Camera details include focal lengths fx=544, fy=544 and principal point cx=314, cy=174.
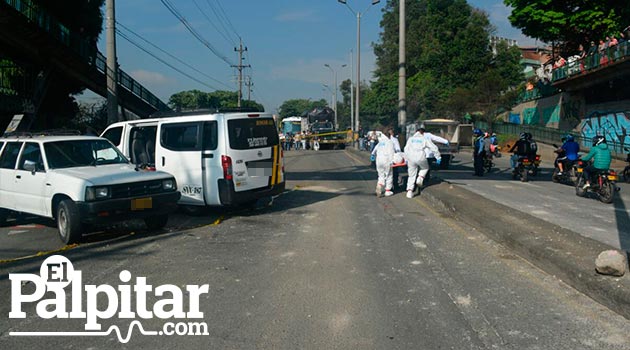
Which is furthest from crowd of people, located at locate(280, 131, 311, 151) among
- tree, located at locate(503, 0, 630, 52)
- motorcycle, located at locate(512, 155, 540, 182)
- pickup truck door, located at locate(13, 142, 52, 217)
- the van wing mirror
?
the van wing mirror

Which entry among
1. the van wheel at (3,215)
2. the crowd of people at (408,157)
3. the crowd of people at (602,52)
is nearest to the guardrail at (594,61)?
the crowd of people at (602,52)

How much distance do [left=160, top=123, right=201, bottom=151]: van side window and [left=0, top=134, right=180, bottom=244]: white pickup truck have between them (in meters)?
1.07

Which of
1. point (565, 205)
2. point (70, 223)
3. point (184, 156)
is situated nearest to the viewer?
point (70, 223)

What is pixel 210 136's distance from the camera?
1027 cm

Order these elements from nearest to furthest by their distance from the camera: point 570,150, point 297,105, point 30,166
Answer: point 30,166 < point 570,150 < point 297,105

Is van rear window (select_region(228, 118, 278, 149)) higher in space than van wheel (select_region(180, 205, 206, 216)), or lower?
higher

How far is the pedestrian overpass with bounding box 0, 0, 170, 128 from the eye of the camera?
19.5m

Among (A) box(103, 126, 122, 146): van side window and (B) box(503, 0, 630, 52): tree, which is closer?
(A) box(103, 126, 122, 146): van side window

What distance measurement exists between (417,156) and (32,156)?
27.6 ft

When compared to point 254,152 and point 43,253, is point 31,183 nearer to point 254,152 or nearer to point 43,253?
point 43,253

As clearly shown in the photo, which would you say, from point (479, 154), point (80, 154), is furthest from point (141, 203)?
point (479, 154)

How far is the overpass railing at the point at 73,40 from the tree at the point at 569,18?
23.3 m

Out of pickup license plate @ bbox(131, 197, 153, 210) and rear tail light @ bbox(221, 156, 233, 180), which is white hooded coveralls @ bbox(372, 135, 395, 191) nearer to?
rear tail light @ bbox(221, 156, 233, 180)

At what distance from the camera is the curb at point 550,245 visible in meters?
5.38
